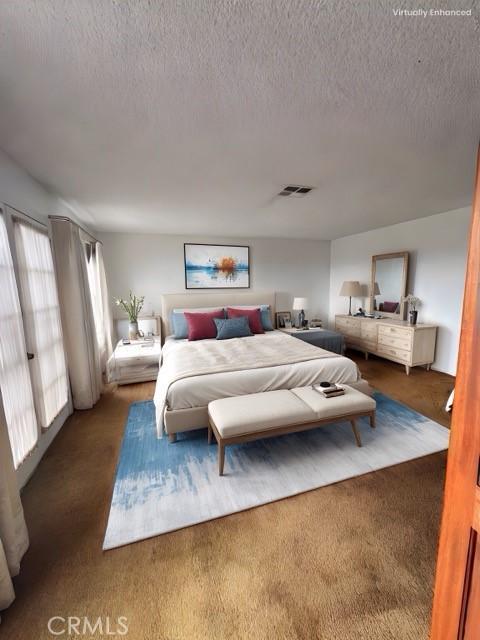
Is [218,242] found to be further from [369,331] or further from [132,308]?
[369,331]

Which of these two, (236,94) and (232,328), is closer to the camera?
(236,94)

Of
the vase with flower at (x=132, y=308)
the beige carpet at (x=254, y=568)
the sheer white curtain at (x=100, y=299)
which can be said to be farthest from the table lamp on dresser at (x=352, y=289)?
the sheer white curtain at (x=100, y=299)

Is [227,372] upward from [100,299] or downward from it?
downward

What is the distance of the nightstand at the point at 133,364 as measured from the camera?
3564 millimetres

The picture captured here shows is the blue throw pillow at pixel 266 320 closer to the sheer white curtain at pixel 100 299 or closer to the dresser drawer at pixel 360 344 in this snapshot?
the dresser drawer at pixel 360 344

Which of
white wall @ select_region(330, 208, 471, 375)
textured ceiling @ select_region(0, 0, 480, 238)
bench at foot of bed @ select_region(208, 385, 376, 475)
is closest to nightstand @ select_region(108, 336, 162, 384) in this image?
bench at foot of bed @ select_region(208, 385, 376, 475)

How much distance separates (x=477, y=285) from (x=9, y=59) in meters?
1.82

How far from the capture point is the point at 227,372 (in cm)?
251

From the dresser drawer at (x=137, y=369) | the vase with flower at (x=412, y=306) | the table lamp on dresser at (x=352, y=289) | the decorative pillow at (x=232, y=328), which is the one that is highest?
the table lamp on dresser at (x=352, y=289)

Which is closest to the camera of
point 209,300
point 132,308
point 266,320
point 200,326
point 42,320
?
point 42,320

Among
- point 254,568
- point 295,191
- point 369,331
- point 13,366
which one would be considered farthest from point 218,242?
point 254,568

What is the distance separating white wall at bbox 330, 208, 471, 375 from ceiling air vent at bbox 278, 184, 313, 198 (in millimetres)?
2314

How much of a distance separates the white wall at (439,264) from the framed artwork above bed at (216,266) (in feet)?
8.12

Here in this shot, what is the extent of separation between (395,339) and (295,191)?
279 cm
